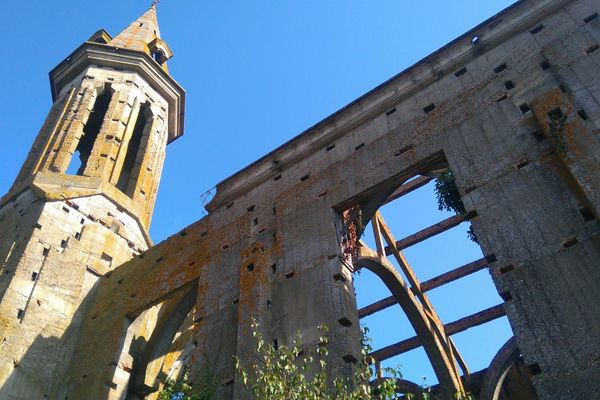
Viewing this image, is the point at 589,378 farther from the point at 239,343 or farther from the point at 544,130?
the point at 239,343

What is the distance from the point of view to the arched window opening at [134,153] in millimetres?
18703

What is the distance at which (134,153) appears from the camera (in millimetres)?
20828

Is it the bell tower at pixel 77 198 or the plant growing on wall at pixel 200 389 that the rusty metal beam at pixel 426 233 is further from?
the bell tower at pixel 77 198

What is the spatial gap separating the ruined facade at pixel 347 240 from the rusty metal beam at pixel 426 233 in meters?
0.04

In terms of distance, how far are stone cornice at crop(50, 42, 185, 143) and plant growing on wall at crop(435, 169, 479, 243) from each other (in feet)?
42.5

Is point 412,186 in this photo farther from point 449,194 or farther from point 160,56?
point 160,56

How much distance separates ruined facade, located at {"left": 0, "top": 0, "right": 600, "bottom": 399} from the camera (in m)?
7.41

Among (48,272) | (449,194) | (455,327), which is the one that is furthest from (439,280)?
(48,272)

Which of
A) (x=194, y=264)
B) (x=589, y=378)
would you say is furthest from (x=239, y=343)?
(x=589, y=378)

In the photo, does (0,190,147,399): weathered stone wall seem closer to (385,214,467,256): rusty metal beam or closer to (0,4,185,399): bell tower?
(0,4,185,399): bell tower

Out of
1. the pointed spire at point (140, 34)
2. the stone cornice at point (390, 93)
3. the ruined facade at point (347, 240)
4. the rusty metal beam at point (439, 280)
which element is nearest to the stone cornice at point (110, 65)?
the pointed spire at point (140, 34)

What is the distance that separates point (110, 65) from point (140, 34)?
12.6 ft

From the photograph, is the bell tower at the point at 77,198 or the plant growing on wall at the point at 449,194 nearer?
the plant growing on wall at the point at 449,194

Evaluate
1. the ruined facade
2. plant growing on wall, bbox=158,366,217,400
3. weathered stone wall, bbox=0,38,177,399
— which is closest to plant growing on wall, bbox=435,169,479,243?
the ruined facade
